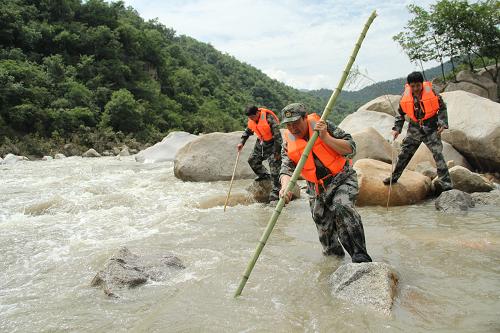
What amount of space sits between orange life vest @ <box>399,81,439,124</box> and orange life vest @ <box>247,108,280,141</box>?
7.74 ft

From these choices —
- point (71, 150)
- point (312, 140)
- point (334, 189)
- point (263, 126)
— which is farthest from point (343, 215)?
point (71, 150)

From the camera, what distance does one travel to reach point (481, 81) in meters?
21.4

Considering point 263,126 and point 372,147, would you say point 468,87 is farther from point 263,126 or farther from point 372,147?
point 263,126

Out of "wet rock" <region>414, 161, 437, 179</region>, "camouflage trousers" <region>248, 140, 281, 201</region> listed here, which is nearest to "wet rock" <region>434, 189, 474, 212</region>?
"wet rock" <region>414, 161, 437, 179</region>

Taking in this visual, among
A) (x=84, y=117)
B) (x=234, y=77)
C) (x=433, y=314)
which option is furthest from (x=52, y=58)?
(x=234, y=77)

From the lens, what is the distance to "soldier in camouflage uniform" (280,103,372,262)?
13.5 ft

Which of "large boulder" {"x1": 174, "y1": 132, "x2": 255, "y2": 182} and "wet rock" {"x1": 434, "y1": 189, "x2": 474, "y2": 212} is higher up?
"large boulder" {"x1": 174, "y1": 132, "x2": 255, "y2": 182}

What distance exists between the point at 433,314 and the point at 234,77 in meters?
83.9

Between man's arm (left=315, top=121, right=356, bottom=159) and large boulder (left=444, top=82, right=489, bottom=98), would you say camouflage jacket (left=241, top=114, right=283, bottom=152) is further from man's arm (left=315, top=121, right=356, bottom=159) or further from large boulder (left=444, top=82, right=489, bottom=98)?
large boulder (left=444, top=82, right=489, bottom=98)

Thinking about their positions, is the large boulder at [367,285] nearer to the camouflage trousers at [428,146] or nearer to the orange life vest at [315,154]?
the orange life vest at [315,154]

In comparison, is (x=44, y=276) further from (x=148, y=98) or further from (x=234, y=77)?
(x=234, y=77)

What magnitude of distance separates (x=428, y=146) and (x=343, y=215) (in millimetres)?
4130

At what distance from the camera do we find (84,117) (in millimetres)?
29562

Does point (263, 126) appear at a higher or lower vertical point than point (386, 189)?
higher
